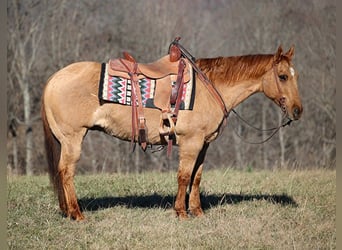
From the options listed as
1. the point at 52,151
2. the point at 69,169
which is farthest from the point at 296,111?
the point at 52,151

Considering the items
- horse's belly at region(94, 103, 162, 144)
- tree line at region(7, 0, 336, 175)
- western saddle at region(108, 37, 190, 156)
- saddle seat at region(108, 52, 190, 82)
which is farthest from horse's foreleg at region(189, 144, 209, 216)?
tree line at region(7, 0, 336, 175)

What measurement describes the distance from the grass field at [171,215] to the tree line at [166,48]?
41.9 ft

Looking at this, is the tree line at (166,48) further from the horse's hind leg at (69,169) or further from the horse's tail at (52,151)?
the horse's hind leg at (69,169)

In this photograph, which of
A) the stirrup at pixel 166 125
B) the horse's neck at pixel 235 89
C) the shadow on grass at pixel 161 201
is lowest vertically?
the shadow on grass at pixel 161 201

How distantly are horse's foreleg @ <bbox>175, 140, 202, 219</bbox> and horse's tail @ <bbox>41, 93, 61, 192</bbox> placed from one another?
1.43m

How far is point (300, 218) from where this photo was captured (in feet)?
19.6

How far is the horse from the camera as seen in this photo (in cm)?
577

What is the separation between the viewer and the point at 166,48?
22.8 m

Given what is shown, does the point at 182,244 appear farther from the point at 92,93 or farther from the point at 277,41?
the point at 277,41

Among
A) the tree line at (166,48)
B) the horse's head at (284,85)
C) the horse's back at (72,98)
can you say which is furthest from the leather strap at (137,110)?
the tree line at (166,48)

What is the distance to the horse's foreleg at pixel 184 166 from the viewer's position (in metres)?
5.89

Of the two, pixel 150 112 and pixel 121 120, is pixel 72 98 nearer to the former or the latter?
pixel 121 120

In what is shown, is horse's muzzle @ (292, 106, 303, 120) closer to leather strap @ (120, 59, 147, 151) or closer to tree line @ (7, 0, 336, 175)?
leather strap @ (120, 59, 147, 151)

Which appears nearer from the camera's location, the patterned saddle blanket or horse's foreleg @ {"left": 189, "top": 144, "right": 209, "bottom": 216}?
the patterned saddle blanket
